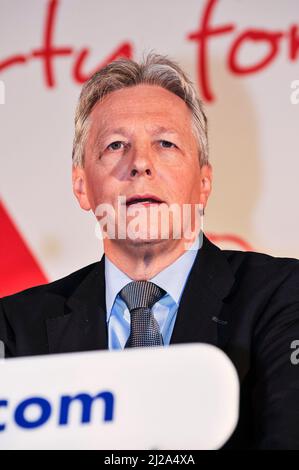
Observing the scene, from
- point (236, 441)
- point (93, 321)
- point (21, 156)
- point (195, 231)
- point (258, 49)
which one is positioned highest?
point (258, 49)

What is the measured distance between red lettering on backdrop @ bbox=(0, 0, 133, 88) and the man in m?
0.10

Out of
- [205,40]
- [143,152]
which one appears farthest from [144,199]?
[205,40]

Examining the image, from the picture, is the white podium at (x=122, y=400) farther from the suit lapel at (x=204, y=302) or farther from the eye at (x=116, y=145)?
the eye at (x=116, y=145)

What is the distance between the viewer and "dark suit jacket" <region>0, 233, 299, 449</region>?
1.42 meters

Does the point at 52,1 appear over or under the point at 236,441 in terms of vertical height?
over

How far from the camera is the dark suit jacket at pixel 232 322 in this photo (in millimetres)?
1421

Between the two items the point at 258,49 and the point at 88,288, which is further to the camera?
the point at 258,49

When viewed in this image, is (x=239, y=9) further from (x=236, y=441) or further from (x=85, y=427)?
(x=85, y=427)

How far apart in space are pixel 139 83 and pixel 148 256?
42 cm

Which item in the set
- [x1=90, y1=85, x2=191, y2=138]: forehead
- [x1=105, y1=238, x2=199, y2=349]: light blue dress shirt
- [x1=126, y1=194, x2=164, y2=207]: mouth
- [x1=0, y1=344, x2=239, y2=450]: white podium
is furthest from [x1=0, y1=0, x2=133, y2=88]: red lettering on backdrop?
[x1=0, y1=344, x2=239, y2=450]: white podium
